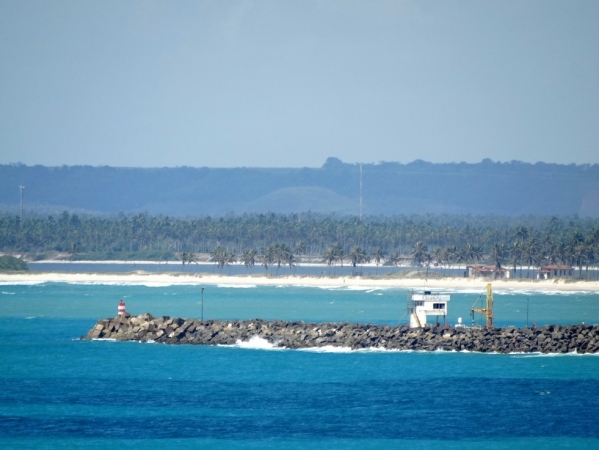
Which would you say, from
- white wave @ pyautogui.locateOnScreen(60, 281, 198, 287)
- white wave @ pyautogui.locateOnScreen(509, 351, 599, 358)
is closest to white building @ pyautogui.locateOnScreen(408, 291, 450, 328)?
white wave @ pyautogui.locateOnScreen(509, 351, 599, 358)

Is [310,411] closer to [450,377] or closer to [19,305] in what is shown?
[450,377]

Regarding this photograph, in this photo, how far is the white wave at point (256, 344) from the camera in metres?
75.1

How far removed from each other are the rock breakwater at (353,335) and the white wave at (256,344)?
0.28 meters

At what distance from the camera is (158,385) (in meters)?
59.5

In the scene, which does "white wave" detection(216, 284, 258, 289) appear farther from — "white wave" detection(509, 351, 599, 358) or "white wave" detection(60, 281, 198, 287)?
"white wave" detection(509, 351, 599, 358)

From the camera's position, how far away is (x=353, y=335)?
7506 cm

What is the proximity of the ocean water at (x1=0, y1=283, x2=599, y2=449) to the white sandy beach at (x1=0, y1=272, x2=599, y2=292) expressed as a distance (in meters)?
73.9

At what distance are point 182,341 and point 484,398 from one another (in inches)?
1078

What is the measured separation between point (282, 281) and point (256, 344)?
89.0 meters

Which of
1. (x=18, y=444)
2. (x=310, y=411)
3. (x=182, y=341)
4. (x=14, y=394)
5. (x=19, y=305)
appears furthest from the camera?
(x=19, y=305)

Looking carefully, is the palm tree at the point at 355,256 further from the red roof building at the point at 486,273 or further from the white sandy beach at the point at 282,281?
the red roof building at the point at 486,273

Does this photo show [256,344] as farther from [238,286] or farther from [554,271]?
[554,271]

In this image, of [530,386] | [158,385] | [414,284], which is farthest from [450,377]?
[414,284]

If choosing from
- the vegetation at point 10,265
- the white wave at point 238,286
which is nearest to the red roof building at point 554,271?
the white wave at point 238,286
